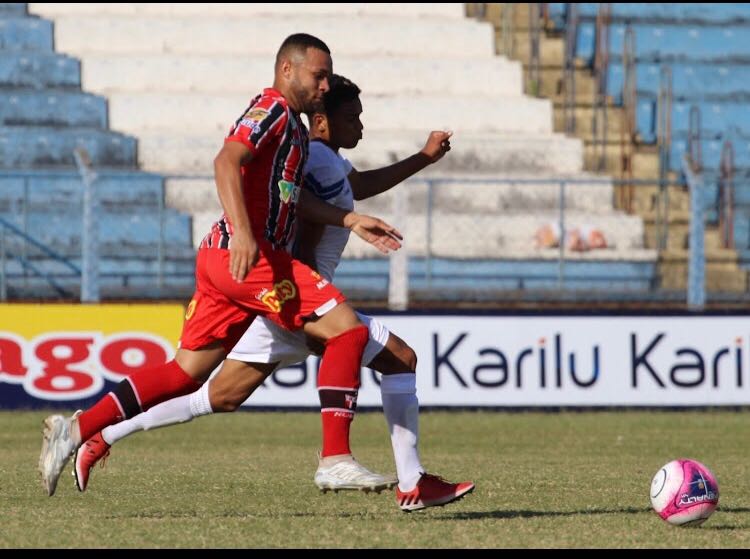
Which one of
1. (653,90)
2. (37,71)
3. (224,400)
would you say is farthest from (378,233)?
(653,90)

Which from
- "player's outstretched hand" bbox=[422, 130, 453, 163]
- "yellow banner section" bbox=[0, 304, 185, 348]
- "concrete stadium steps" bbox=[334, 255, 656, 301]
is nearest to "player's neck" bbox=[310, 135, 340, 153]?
"player's outstretched hand" bbox=[422, 130, 453, 163]

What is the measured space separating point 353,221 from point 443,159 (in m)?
14.6

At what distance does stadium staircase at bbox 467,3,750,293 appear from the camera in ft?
66.9

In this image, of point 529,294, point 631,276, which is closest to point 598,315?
point 529,294

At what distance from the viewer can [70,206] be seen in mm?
18844

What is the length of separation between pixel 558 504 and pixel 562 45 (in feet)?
57.1

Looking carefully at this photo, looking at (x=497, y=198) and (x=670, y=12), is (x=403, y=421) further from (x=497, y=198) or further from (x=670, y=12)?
(x=670, y=12)

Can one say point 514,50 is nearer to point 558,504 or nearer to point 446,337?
point 446,337

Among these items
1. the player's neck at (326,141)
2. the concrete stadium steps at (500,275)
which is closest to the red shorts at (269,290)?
the player's neck at (326,141)

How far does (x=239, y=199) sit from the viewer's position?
20.8ft

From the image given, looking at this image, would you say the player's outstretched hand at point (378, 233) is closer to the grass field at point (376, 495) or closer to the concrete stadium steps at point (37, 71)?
the grass field at point (376, 495)

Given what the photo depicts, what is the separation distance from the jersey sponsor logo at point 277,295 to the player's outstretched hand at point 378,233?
1.29 ft

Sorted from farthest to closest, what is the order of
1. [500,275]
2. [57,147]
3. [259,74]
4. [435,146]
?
1. [259,74]
2. [57,147]
3. [500,275]
4. [435,146]
